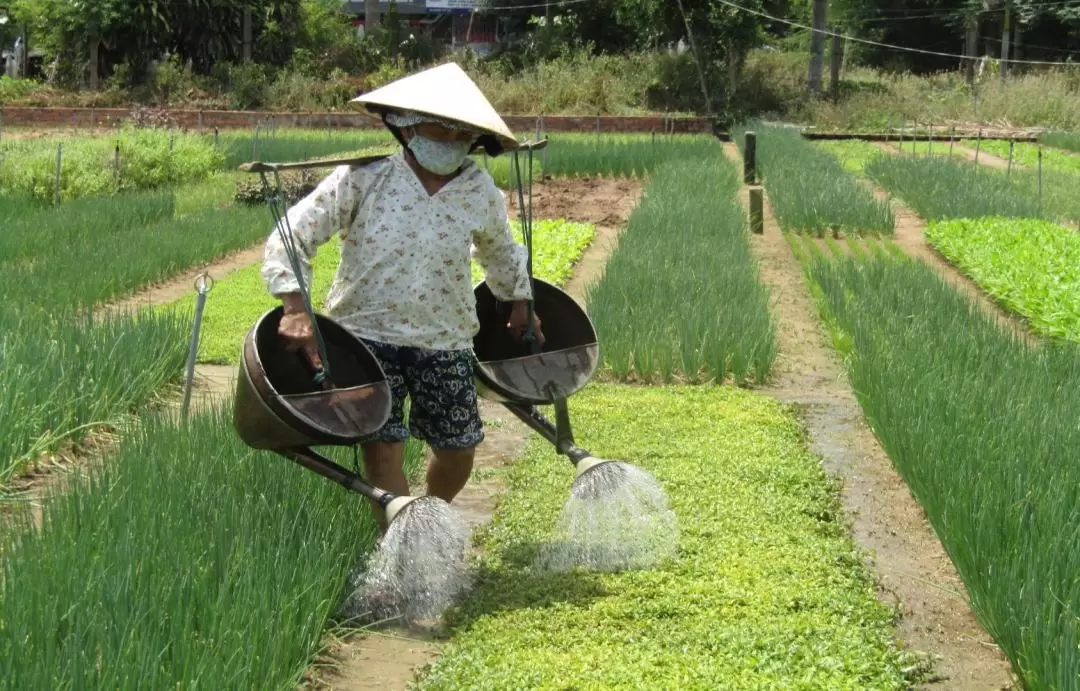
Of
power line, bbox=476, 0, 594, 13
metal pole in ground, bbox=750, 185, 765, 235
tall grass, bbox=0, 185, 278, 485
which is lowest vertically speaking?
metal pole in ground, bbox=750, 185, 765, 235

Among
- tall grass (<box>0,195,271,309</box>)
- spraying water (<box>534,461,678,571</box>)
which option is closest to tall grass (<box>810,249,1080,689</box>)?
spraying water (<box>534,461,678,571</box>)

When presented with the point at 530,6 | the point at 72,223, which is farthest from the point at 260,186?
the point at 530,6

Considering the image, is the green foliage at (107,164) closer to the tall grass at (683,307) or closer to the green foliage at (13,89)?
the tall grass at (683,307)

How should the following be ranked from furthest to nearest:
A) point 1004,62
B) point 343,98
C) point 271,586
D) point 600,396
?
point 1004,62 < point 343,98 < point 600,396 < point 271,586

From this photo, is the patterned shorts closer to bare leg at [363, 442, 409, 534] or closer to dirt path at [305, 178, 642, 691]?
bare leg at [363, 442, 409, 534]

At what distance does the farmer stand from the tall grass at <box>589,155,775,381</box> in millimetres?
3112

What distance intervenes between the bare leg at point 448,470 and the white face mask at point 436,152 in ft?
2.51

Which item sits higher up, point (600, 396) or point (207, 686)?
point (207, 686)

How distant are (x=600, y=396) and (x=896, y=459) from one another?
187cm

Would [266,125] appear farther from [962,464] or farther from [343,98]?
[962,464]

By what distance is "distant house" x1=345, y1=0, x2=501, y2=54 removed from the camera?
167 ft

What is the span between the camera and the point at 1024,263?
9641mm

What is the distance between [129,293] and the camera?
9.19 metres

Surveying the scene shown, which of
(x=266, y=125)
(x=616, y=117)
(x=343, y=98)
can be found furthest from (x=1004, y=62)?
(x=266, y=125)
